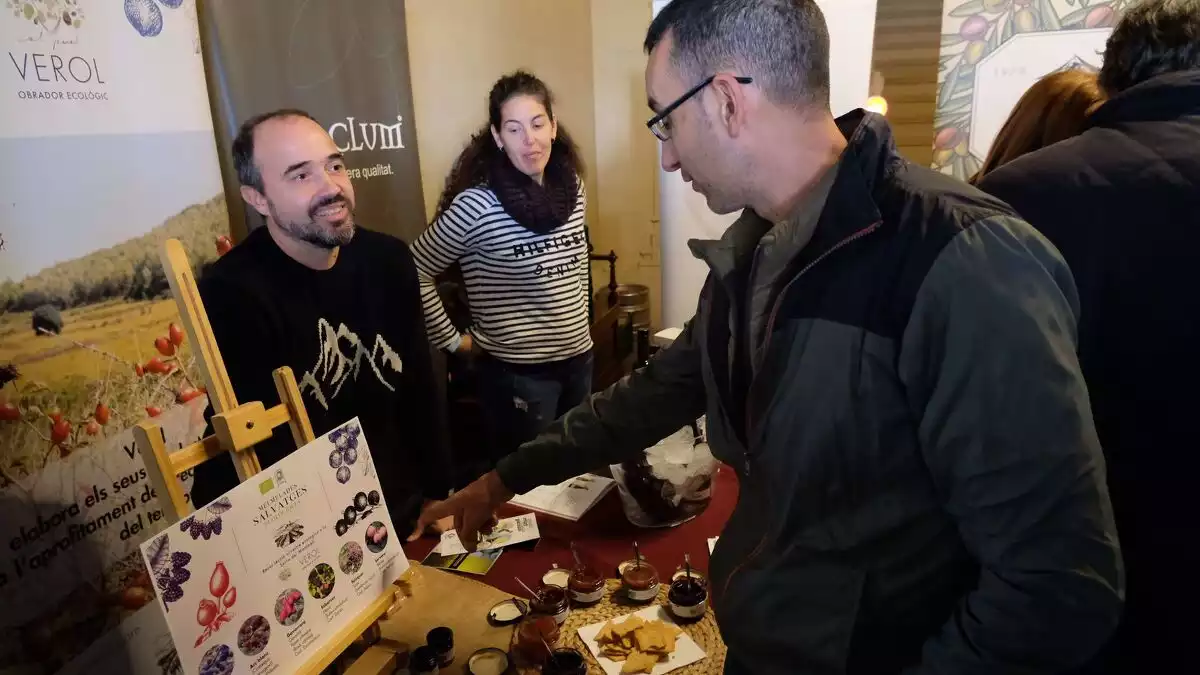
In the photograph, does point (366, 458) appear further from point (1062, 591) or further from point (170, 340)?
point (1062, 591)

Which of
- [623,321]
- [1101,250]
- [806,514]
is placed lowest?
[623,321]

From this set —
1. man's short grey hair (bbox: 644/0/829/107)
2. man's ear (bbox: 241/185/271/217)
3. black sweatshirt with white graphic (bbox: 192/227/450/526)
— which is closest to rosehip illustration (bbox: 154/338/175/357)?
black sweatshirt with white graphic (bbox: 192/227/450/526)

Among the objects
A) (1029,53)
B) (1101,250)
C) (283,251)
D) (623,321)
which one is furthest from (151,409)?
(1029,53)

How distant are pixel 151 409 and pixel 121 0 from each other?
32.6 inches

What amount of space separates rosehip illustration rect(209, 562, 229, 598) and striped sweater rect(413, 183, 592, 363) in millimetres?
1449

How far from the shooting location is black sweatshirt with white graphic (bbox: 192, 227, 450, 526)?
1466mm

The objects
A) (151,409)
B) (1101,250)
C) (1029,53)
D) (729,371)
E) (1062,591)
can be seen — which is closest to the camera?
(1062,591)

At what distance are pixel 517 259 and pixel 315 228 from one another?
859 millimetres

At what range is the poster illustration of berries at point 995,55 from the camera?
10.9 ft

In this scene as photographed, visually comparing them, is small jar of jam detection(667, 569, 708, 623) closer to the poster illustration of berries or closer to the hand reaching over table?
the hand reaching over table

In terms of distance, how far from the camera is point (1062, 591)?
2.28 ft

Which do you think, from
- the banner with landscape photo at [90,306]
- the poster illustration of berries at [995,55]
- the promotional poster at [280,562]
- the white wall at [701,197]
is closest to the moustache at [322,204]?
the banner with landscape photo at [90,306]

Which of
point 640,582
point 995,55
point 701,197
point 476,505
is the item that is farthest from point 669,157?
point 995,55

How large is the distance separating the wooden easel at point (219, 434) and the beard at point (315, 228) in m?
0.50
